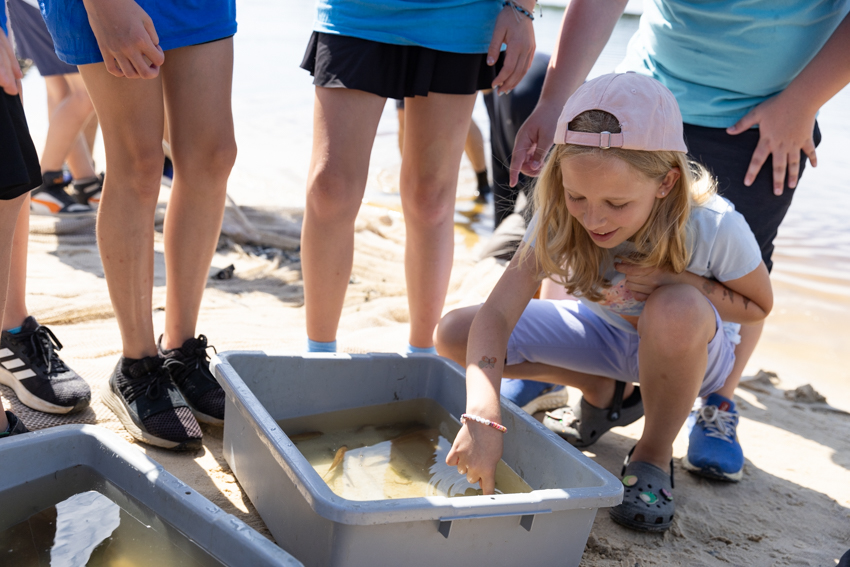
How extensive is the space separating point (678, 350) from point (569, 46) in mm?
885

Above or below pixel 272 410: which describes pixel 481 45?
above

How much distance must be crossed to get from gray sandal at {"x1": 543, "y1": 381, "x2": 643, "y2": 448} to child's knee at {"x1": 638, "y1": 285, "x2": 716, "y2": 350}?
414 millimetres

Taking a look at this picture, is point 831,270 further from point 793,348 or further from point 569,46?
point 569,46

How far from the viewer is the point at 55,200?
368 cm

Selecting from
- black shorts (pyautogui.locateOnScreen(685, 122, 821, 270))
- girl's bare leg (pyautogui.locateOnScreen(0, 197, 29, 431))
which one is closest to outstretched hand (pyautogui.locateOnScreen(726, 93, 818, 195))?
black shorts (pyautogui.locateOnScreen(685, 122, 821, 270))

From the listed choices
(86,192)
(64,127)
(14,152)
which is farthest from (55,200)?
(14,152)

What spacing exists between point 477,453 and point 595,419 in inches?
28.9

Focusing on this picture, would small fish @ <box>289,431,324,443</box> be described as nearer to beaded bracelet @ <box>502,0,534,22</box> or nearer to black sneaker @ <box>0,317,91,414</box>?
black sneaker @ <box>0,317,91,414</box>

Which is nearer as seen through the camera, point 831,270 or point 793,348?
point 793,348

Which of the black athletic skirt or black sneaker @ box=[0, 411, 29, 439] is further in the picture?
the black athletic skirt

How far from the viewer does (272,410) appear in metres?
1.76

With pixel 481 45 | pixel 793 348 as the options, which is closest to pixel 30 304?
pixel 481 45

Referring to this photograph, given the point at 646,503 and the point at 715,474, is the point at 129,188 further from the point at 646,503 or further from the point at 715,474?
the point at 715,474

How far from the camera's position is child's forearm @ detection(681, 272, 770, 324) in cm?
169
